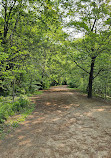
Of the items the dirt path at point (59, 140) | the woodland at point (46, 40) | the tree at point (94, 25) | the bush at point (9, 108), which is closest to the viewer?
the dirt path at point (59, 140)

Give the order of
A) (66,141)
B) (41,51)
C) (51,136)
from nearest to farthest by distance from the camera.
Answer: (66,141) → (51,136) → (41,51)

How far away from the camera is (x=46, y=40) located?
887 cm

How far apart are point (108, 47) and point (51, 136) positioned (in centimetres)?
803

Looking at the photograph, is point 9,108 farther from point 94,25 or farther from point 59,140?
point 94,25

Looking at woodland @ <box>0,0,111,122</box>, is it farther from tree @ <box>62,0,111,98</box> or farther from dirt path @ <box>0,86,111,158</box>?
dirt path @ <box>0,86,111,158</box>

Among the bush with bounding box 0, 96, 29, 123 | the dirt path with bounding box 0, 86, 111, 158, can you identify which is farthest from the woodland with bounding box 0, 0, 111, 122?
the dirt path with bounding box 0, 86, 111, 158

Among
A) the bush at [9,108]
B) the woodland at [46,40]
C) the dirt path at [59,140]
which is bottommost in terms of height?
the dirt path at [59,140]

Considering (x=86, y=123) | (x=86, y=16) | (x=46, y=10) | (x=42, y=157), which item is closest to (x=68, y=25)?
(x=86, y=16)

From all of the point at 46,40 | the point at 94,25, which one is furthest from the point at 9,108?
the point at 94,25

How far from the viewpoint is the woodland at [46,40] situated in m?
6.61

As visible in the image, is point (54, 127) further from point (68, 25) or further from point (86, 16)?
point (86, 16)

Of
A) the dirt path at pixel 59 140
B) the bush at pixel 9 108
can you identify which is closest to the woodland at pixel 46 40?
the bush at pixel 9 108

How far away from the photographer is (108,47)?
29.9ft

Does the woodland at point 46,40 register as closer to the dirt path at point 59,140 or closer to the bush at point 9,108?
the bush at point 9,108
